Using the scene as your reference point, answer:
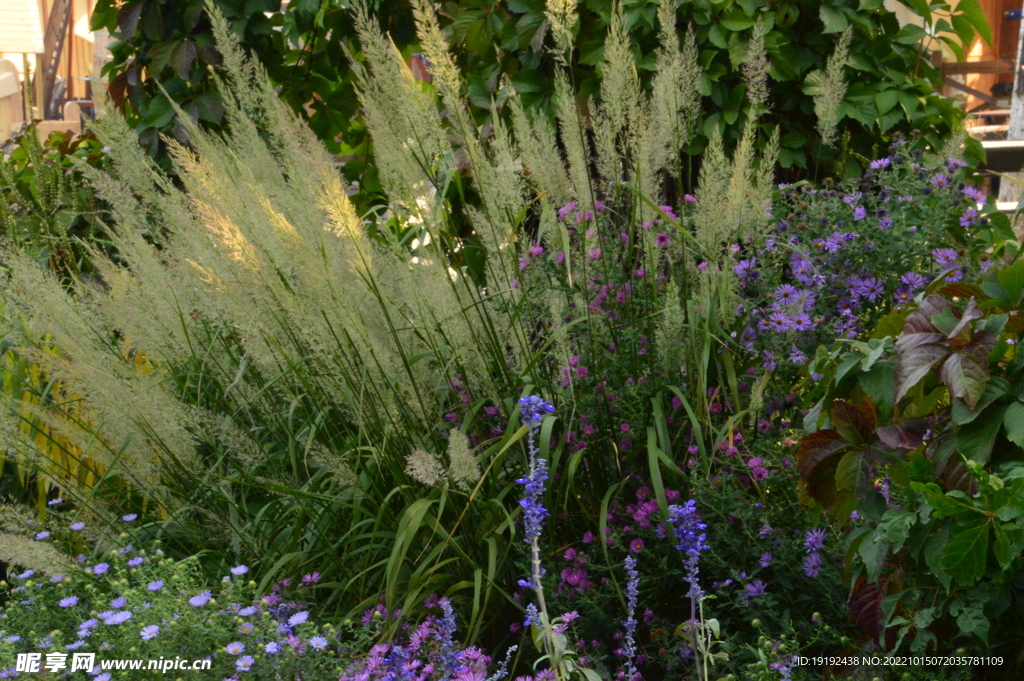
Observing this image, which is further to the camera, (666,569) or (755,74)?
(755,74)

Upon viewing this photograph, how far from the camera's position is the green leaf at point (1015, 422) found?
54.1 inches

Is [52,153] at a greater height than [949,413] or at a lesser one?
greater

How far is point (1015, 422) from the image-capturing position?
4.58ft

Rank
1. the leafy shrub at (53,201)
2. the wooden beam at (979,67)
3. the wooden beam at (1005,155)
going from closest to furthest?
the leafy shrub at (53,201)
the wooden beam at (1005,155)
the wooden beam at (979,67)

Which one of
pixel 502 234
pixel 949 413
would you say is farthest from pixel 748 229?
pixel 949 413

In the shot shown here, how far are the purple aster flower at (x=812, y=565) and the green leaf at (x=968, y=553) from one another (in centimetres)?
45

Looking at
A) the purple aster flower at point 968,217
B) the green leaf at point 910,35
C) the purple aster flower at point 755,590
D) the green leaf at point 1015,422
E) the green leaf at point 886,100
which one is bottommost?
the purple aster flower at point 755,590

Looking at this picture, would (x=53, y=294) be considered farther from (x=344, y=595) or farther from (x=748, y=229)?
(x=748, y=229)

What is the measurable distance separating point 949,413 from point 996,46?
221 inches

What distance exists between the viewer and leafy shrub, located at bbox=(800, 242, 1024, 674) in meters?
1.37

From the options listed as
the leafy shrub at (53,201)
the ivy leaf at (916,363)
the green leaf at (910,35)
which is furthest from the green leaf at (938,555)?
the leafy shrub at (53,201)

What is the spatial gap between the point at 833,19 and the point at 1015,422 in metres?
2.00

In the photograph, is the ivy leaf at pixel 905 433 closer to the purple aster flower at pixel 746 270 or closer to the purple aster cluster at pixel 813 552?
the purple aster cluster at pixel 813 552

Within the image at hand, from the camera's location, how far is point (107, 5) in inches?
159
